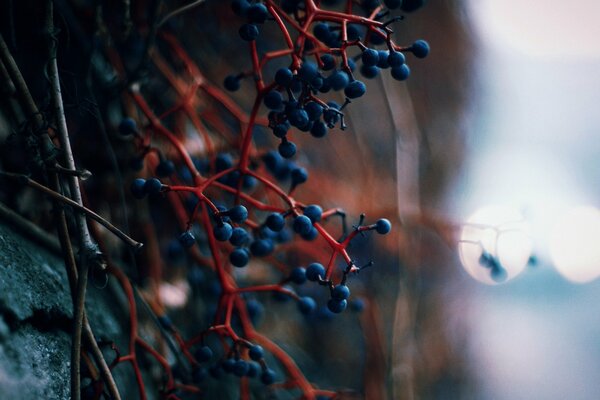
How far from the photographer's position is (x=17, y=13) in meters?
0.70

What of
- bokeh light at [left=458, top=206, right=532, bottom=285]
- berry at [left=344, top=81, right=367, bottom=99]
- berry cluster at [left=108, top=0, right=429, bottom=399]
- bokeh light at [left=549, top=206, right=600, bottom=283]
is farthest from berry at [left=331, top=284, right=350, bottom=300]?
bokeh light at [left=549, top=206, right=600, bottom=283]

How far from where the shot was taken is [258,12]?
1.77 ft

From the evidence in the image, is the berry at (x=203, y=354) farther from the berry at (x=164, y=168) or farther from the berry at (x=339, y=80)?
the berry at (x=339, y=80)

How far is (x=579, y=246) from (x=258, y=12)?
2.31 m

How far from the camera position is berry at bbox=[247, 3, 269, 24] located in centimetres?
54

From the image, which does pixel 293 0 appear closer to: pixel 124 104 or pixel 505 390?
pixel 124 104

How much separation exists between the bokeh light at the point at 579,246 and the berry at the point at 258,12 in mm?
1424

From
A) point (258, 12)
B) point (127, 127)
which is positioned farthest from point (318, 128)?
point (127, 127)

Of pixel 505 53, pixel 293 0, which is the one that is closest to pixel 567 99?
pixel 505 53

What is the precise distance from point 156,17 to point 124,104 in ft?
0.62

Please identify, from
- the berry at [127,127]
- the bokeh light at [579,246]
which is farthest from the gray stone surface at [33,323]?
the bokeh light at [579,246]

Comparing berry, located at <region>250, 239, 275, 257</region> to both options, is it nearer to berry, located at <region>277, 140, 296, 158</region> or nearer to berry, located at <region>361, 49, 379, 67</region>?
berry, located at <region>277, 140, 296, 158</region>

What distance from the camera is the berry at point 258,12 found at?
538mm

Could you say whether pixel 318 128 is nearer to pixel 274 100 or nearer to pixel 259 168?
pixel 274 100
